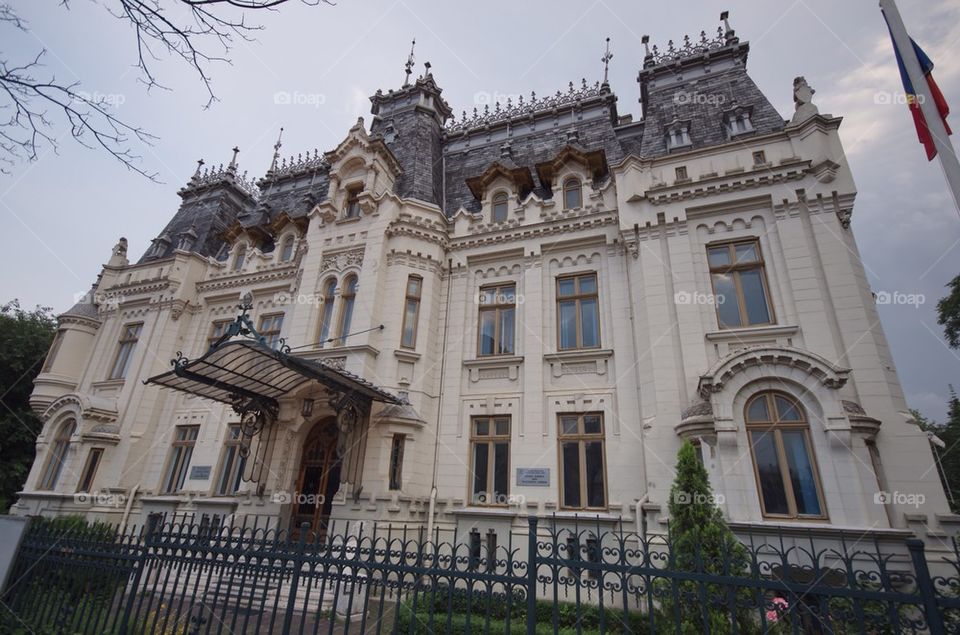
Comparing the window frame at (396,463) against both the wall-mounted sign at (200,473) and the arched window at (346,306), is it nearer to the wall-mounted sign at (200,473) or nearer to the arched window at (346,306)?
the arched window at (346,306)

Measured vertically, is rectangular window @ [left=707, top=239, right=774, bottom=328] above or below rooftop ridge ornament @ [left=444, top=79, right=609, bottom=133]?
below

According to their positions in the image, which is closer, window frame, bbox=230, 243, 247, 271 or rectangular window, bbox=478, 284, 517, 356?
rectangular window, bbox=478, 284, 517, 356

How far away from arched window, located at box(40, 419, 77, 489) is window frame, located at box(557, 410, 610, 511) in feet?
56.3

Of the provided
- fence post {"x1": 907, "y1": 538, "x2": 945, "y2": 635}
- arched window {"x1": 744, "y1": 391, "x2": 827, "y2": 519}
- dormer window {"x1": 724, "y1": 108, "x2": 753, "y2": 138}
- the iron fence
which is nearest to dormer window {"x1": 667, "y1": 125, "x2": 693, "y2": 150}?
dormer window {"x1": 724, "y1": 108, "x2": 753, "y2": 138}

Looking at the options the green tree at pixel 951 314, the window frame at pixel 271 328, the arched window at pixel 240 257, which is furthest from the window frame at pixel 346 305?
the green tree at pixel 951 314

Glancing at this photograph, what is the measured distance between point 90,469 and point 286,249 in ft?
33.6

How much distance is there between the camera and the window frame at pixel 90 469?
1622 cm

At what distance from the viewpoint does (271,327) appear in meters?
17.7

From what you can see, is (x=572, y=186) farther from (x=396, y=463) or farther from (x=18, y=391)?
(x=18, y=391)

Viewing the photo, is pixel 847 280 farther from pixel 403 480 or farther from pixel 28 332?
pixel 28 332

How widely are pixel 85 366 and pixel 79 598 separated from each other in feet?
56.2

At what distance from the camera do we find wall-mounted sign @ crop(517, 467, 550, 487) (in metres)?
12.0

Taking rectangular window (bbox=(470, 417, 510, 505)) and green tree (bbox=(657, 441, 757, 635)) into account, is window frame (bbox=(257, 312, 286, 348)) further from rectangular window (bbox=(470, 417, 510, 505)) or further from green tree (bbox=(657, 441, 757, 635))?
green tree (bbox=(657, 441, 757, 635))

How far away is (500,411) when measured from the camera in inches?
519
